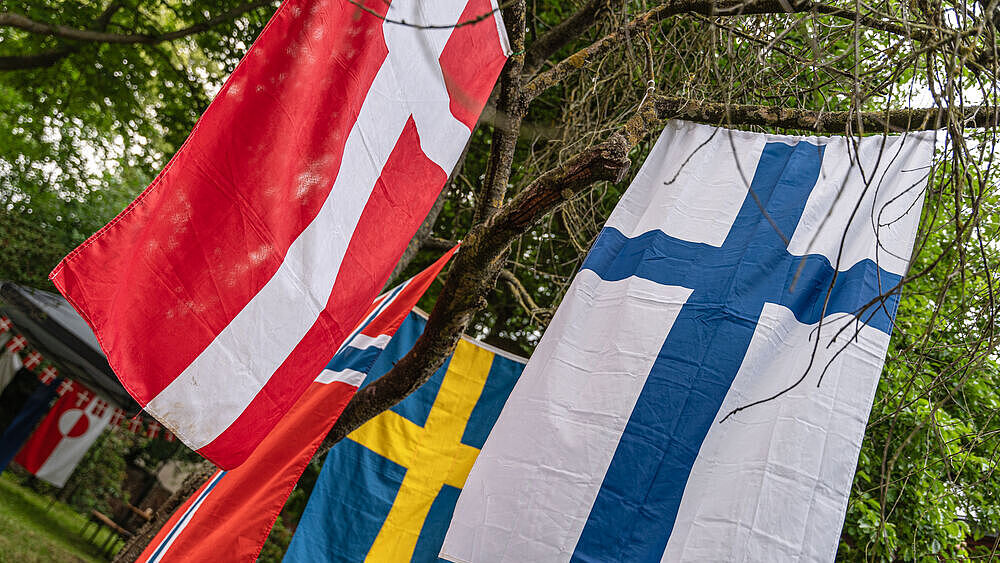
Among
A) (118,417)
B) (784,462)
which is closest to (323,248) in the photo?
(784,462)

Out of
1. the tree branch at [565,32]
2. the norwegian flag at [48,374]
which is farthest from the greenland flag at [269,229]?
the norwegian flag at [48,374]

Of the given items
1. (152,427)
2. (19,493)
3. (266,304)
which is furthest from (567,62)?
(19,493)

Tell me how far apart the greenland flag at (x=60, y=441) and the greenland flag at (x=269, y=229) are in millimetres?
7977

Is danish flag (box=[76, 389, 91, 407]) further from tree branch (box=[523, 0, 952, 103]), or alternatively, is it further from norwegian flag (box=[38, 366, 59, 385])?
tree branch (box=[523, 0, 952, 103])

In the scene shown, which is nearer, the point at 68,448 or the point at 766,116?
the point at 766,116

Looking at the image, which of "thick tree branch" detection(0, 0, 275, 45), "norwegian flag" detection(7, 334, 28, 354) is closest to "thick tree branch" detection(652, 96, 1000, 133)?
"thick tree branch" detection(0, 0, 275, 45)

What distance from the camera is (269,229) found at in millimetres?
1566

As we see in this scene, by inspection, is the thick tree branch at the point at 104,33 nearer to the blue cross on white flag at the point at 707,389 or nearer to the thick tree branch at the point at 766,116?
the thick tree branch at the point at 766,116

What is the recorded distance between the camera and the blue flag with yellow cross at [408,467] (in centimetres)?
332

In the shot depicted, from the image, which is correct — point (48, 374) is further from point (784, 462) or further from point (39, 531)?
point (784, 462)

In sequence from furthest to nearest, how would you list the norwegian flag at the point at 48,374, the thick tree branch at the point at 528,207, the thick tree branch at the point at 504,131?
1. the norwegian flag at the point at 48,374
2. the thick tree branch at the point at 504,131
3. the thick tree branch at the point at 528,207

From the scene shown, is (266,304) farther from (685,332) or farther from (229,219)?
(685,332)

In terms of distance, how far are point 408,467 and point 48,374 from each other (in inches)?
235

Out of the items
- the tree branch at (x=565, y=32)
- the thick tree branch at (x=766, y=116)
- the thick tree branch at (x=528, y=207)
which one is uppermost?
the tree branch at (x=565, y=32)
